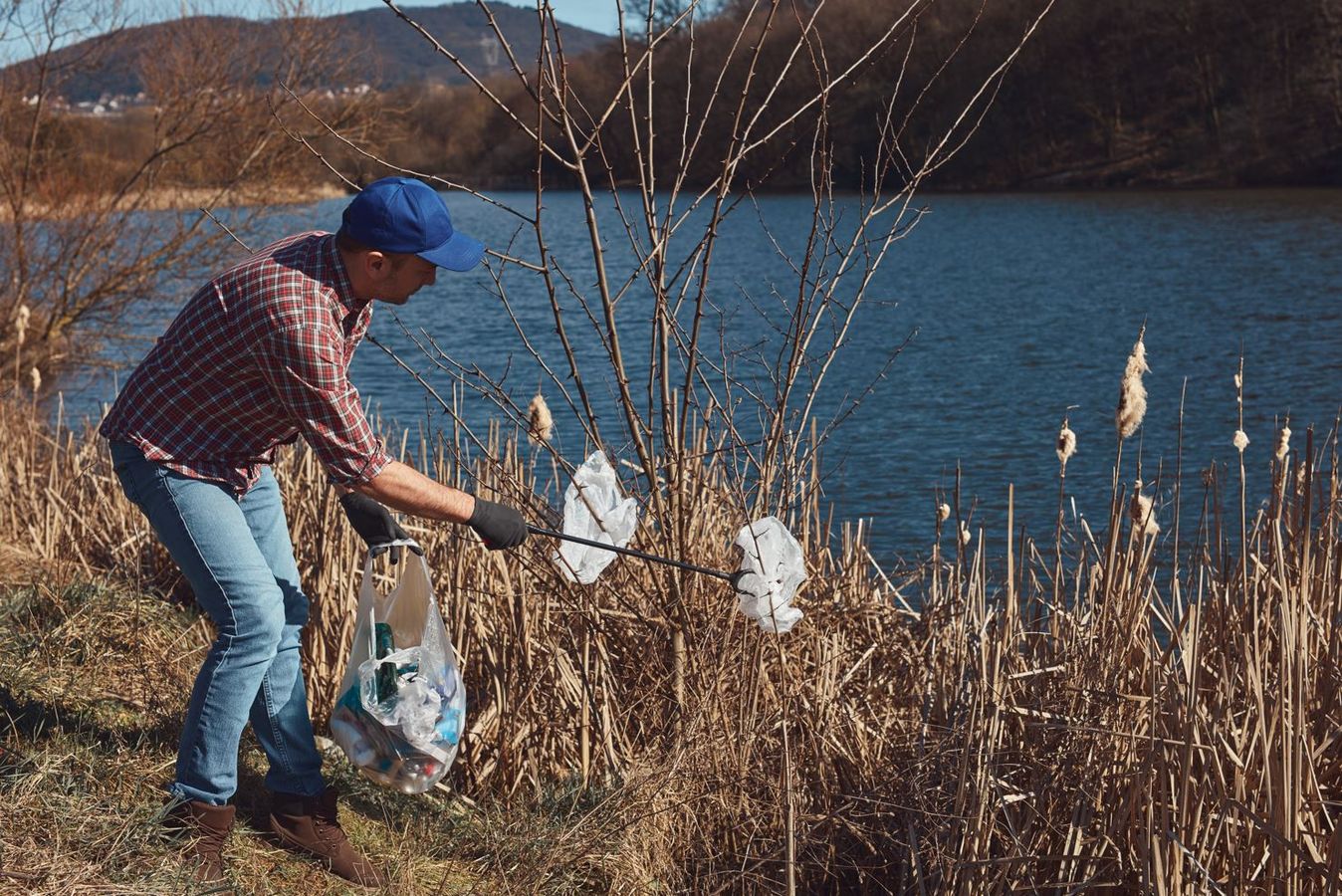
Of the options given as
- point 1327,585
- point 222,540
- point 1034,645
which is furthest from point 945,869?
point 222,540

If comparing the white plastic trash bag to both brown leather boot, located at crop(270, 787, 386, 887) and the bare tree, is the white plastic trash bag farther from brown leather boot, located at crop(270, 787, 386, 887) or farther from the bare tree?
the bare tree

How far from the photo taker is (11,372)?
12.4 m

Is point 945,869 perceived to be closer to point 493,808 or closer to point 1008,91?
point 493,808

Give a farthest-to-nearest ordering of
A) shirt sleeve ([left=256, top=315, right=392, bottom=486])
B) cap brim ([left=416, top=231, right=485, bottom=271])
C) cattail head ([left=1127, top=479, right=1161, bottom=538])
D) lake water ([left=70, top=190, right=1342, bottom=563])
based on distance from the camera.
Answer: lake water ([left=70, top=190, right=1342, bottom=563]) → cattail head ([left=1127, top=479, right=1161, bottom=538]) → cap brim ([left=416, top=231, right=485, bottom=271]) → shirt sleeve ([left=256, top=315, right=392, bottom=486])

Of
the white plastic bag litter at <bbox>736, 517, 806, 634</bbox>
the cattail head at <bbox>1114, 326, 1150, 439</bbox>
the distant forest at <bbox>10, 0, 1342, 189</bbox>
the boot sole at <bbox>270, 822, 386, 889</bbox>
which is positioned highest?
the distant forest at <bbox>10, 0, 1342, 189</bbox>

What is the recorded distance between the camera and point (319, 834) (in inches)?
122

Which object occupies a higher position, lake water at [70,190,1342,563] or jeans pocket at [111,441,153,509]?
jeans pocket at [111,441,153,509]

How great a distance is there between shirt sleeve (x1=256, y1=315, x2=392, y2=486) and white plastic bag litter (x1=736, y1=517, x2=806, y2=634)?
1047mm

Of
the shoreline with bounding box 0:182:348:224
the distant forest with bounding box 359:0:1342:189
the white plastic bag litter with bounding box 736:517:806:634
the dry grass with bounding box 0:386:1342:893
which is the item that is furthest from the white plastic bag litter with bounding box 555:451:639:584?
the distant forest with bounding box 359:0:1342:189

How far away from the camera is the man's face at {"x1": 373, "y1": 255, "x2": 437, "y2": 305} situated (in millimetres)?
2711

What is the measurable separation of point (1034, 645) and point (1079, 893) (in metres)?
0.96

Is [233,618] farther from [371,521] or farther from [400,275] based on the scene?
[400,275]

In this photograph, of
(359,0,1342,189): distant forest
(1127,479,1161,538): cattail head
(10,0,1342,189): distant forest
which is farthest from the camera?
(359,0,1342,189): distant forest

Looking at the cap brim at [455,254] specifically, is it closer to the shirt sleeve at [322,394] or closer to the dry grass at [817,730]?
the shirt sleeve at [322,394]
